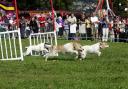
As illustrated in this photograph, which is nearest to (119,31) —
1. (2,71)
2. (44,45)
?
(44,45)

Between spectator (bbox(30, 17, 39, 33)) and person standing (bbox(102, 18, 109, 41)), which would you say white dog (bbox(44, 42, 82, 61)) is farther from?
spectator (bbox(30, 17, 39, 33))

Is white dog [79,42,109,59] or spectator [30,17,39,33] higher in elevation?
white dog [79,42,109,59]

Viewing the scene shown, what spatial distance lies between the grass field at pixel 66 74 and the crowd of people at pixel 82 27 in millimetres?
11653

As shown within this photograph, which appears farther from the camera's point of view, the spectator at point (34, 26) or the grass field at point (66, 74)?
the spectator at point (34, 26)

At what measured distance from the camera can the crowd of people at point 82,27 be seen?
101ft

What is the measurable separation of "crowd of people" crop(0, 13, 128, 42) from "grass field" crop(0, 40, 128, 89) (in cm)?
1165

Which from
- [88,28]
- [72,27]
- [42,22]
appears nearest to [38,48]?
[88,28]

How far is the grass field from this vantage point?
40.2ft

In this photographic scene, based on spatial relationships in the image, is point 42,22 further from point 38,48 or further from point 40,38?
point 38,48

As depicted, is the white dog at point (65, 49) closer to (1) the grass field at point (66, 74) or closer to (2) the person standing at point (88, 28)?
(1) the grass field at point (66, 74)

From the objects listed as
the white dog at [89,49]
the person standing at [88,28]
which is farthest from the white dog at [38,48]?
the person standing at [88,28]

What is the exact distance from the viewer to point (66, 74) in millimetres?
14586

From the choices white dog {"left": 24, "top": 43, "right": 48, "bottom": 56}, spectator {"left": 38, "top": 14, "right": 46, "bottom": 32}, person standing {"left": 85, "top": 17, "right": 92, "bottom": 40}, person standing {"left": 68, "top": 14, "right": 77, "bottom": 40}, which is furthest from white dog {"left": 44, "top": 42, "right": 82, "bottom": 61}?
spectator {"left": 38, "top": 14, "right": 46, "bottom": 32}

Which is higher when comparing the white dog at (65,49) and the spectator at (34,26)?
the white dog at (65,49)
